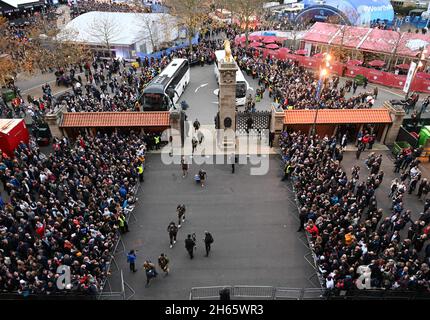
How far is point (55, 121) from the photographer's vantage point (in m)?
21.5

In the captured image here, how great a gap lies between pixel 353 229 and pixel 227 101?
1113 centimetres

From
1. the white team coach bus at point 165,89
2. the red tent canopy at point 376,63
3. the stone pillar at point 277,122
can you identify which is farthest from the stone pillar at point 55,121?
the red tent canopy at point 376,63

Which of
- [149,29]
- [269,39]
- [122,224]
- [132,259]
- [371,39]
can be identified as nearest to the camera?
[132,259]

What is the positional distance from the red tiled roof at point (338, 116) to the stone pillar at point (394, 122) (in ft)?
1.05

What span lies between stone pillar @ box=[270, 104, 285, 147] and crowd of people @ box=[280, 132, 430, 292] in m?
3.02

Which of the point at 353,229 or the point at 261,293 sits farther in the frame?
the point at 353,229

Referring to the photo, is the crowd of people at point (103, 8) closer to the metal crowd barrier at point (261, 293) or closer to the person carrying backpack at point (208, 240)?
the person carrying backpack at point (208, 240)

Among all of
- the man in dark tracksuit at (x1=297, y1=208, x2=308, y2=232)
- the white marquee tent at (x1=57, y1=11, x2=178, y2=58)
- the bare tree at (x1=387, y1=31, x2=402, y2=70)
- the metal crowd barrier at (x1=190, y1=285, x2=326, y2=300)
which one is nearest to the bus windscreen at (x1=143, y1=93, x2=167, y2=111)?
the man in dark tracksuit at (x1=297, y1=208, x2=308, y2=232)

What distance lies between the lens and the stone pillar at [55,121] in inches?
840

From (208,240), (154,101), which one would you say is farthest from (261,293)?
(154,101)

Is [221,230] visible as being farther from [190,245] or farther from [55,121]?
[55,121]

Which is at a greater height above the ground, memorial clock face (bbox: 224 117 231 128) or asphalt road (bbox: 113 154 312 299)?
memorial clock face (bbox: 224 117 231 128)

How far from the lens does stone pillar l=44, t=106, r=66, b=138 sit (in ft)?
70.0

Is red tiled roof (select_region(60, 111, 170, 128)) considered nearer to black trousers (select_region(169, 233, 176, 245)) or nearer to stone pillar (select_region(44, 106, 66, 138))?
stone pillar (select_region(44, 106, 66, 138))
